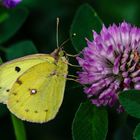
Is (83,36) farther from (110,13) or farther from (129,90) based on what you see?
(110,13)

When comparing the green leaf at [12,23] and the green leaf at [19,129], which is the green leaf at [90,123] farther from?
the green leaf at [12,23]

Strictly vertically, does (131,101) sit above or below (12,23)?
below

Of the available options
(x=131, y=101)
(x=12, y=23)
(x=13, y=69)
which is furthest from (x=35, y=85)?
(x=12, y=23)

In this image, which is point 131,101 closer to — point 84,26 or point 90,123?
point 90,123

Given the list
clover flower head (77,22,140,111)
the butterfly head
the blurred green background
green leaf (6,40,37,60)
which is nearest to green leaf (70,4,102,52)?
the butterfly head

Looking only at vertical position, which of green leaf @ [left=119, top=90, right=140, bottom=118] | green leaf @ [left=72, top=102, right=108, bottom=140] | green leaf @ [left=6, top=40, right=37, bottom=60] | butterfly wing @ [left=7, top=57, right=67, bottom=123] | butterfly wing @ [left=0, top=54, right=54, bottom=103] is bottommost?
green leaf @ [left=72, top=102, right=108, bottom=140]

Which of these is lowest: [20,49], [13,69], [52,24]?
[13,69]

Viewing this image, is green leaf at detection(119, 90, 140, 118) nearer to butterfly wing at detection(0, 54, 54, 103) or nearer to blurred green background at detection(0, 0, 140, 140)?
butterfly wing at detection(0, 54, 54, 103)
